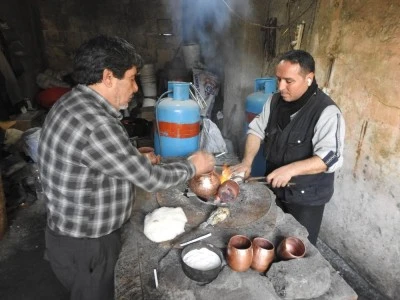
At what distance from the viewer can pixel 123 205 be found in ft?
6.92

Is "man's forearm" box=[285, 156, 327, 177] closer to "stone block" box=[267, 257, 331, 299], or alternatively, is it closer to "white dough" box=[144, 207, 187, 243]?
"stone block" box=[267, 257, 331, 299]

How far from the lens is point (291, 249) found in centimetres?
198

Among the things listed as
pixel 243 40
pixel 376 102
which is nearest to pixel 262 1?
pixel 243 40

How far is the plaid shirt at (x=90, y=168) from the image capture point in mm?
1759

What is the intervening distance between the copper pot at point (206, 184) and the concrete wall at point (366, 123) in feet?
6.18

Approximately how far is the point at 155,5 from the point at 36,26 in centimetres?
338

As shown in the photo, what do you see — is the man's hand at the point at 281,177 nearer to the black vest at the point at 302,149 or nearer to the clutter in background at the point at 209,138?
the black vest at the point at 302,149

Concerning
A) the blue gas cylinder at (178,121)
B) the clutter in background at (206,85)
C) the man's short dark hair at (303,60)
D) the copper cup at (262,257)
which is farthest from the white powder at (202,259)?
the clutter in background at (206,85)

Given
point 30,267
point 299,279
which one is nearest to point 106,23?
point 30,267

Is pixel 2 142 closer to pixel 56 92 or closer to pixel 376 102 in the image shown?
pixel 56 92

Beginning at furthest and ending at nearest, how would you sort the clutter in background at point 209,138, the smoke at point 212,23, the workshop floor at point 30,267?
1. the smoke at point 212,23
2. the clutter in background at point 209,138
3. the workshop floor at point 30,267

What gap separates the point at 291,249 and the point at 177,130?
2.75 metres

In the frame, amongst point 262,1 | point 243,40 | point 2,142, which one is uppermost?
point 262,1

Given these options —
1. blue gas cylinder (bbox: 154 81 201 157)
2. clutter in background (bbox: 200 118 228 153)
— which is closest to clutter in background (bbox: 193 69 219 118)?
clutter in background (bbox: 200 118 228 153)
